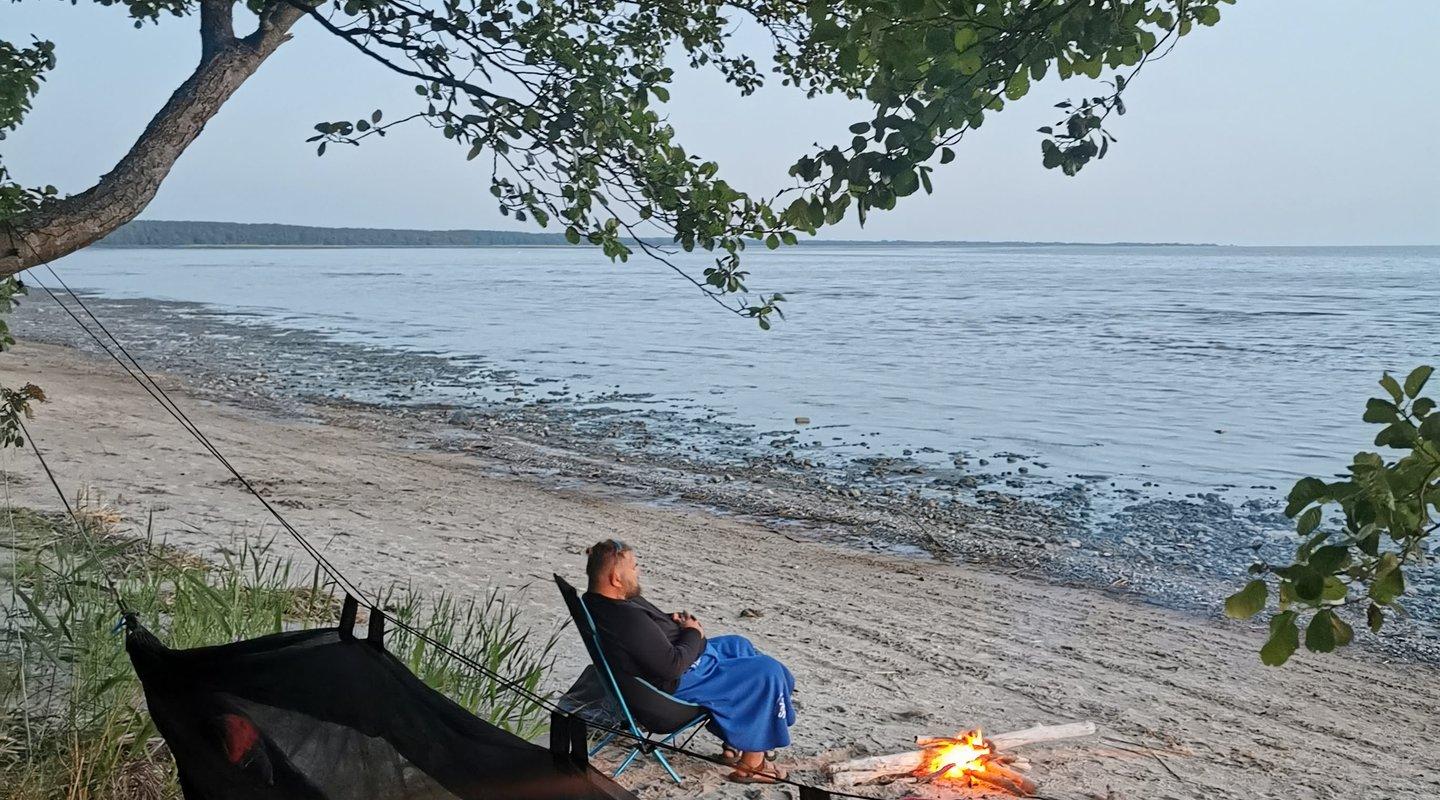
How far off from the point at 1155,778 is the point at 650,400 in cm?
1627

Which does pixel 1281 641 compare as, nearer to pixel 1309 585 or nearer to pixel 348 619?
pixel 1309 585

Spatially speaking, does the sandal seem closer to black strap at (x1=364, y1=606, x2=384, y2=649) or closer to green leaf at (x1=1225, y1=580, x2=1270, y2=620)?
black strap at (x1=364, y1=606, x2=384, y2=649)

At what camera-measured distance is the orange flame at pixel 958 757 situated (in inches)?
189

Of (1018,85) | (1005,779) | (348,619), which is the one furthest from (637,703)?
(1018,85)

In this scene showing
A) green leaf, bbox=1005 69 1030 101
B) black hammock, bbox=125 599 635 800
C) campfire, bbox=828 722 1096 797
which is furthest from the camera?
campfire, bbox=828 722 1096 797

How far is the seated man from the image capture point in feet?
14.7

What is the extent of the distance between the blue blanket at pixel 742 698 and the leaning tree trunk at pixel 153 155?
8.55 ft

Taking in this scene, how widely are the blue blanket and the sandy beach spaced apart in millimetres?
218

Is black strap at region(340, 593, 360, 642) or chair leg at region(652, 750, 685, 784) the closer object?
black strap at region(340, 593, 360, 642)

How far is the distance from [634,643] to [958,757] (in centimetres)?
143

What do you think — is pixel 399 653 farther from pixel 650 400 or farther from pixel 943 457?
pixel 650 400

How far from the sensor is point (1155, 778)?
5.21 meters

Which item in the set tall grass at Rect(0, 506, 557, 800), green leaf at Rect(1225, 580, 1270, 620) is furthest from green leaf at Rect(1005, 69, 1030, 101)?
tall grass at Rect(0, 506, 557, 800)

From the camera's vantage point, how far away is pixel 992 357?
101ft
